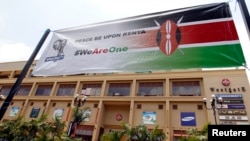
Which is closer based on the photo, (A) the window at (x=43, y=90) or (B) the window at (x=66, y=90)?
(B) the window at (x=66, y=90)

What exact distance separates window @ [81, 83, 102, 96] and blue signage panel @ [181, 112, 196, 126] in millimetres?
10991

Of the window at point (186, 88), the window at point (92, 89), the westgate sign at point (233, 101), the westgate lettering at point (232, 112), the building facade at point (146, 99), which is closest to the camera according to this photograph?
the westgate lettering at point (232, 112)

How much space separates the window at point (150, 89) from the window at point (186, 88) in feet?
5.39

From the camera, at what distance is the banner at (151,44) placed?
4.38 meters

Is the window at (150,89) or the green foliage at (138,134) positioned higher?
the window at (150,89)

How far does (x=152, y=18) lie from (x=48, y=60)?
340 cm

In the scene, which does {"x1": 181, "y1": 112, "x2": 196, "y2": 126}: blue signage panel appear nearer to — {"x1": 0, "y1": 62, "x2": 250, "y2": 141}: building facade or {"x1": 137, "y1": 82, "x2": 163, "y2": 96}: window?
{"x1": 0, "y1": 62, "x2": 250, "y2": 141}: building facade

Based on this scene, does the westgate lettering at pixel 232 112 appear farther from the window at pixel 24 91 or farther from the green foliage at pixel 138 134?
the window at pixel 24 91

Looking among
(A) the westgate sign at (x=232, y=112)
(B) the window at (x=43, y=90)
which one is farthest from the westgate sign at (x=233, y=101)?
(B) the window at (x=43, y=90)

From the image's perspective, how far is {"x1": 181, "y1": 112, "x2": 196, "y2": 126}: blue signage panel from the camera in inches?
813

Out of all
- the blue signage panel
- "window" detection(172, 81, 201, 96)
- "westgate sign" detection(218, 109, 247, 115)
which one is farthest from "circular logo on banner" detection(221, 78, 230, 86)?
the blue signage panel

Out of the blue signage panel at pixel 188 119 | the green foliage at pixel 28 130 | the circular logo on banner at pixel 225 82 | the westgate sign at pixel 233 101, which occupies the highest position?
the circular logo on banner at pixel 225 82

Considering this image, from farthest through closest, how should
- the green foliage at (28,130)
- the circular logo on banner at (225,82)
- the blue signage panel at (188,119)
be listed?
1. the circular logo on banner at (225,82)
2. the blue signage panel at (188,119)
3. the green foliage at (28,130)

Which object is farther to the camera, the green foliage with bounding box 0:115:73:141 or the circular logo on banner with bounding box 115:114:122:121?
the circular logo on banner with bounding box 115:114:122:121
